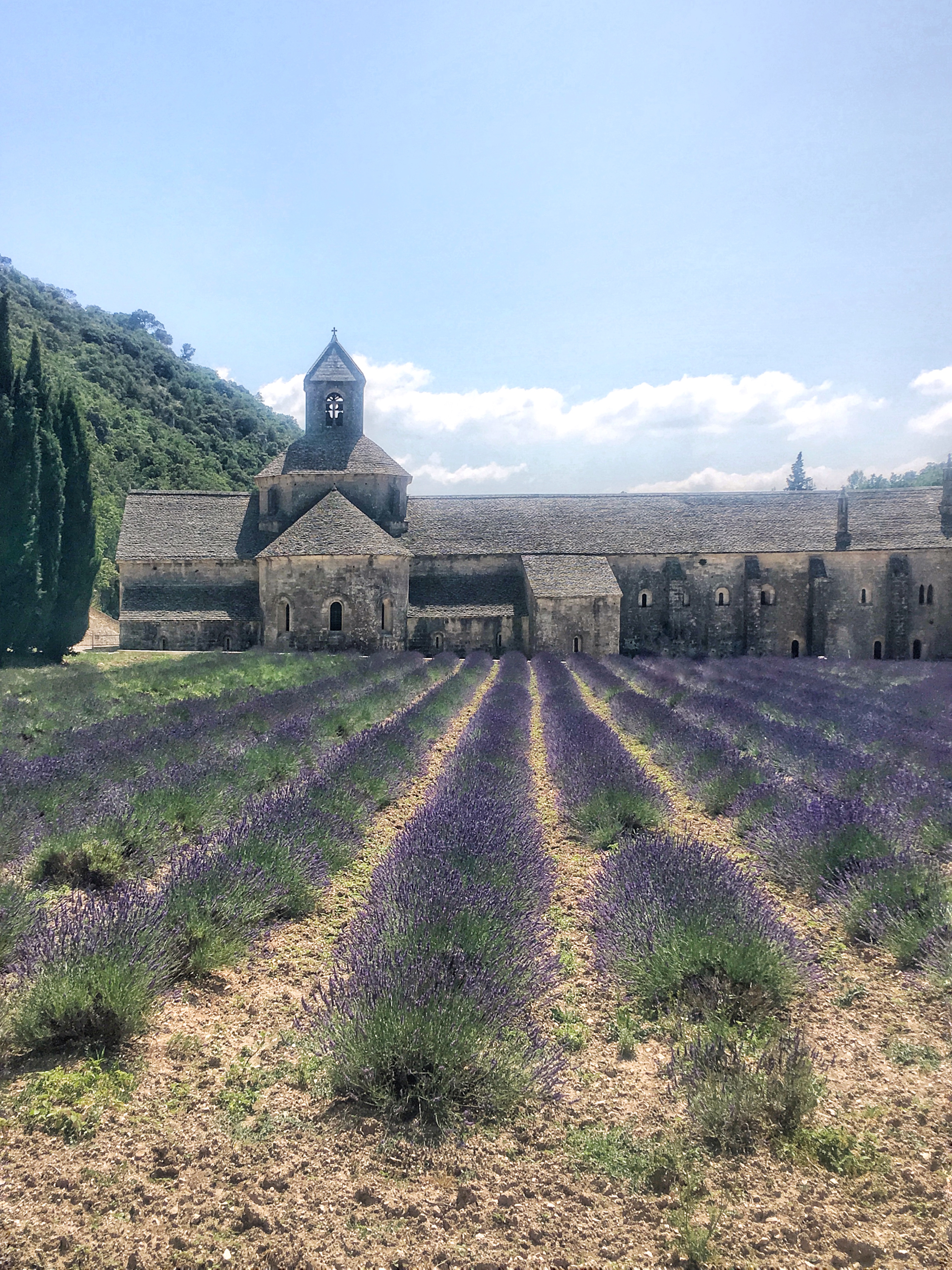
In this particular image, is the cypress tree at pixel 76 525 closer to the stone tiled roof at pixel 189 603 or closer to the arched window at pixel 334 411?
the stone tiled roof at pixel 189 603

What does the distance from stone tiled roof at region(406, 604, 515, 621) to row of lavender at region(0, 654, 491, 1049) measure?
70.1ft

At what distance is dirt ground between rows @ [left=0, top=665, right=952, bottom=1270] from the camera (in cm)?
236

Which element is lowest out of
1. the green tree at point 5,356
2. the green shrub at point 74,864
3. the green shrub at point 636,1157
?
the green shrub at point 636,1157

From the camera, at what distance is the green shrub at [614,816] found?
22.0ft

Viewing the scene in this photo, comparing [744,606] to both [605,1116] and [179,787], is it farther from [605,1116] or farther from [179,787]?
[605,1116]

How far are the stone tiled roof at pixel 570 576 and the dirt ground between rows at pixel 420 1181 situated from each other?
2433cm

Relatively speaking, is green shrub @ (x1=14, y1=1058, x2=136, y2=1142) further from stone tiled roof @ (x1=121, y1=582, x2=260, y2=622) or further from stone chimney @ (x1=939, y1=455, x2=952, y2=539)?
stone chimney @ (x1=939, y1=455, x2=952, y2=539)

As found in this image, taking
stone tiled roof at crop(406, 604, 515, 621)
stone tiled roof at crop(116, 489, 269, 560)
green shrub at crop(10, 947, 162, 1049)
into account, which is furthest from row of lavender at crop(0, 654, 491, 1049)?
stone tiled roof at crop(116, 489, 269, 560)

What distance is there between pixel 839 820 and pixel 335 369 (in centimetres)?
3080

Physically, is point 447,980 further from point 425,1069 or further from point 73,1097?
point 73,1097

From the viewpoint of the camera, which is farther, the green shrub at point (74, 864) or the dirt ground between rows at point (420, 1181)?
the green shrub at point (74, 864)

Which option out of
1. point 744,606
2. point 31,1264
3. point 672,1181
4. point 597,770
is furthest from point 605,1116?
point 744,606

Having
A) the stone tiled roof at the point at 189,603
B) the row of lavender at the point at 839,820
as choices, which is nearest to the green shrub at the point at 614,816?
the row of lavender at the point at 839,820

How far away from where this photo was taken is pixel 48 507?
25438 mm
